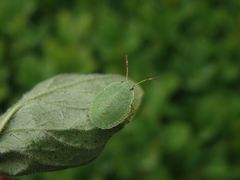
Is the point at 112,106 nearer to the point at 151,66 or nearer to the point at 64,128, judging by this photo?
the point at 64,128

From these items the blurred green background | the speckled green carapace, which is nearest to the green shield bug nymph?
the speckled green carapace

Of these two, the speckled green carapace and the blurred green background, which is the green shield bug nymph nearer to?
the speckled green carapace

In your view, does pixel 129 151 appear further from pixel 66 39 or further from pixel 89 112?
pixel 89 112

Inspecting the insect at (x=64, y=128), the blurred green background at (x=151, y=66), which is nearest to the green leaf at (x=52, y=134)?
the insect at (x=64, y=128)

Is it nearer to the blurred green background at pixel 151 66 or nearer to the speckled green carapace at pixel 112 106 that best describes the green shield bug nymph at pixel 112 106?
the speckled green carapace at pixel 112 106

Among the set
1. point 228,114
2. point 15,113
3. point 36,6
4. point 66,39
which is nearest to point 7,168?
point 15,113

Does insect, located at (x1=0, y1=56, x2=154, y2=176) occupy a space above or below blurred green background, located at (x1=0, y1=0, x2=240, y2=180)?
below
